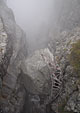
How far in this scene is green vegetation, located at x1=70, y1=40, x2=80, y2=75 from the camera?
19297mm

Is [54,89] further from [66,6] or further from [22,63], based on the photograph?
[66,6]

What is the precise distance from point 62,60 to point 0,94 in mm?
11754

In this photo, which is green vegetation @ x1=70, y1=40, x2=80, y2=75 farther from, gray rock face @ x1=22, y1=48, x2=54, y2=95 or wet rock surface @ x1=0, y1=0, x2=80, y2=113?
gray rock face @ x1=22, y1=48, x2=54, y2=95

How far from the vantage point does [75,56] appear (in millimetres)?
20625

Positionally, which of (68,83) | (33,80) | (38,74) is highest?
(38,74)

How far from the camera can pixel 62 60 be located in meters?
22.5

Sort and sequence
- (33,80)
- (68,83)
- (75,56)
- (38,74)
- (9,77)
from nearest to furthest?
(68,83) < (9,77) < (75,56) < (33,80) < (38,74)

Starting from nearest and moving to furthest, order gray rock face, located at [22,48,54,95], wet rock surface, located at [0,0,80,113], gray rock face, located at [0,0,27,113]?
gray rock face, located at [0,0,27,113] < wet rock surface, located at [0,0,80,113] < gray rock face, located at [22,48,54,95]

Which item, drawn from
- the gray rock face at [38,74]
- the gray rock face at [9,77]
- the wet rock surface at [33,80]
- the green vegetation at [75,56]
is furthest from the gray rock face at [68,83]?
the gray rock face at [9,77]

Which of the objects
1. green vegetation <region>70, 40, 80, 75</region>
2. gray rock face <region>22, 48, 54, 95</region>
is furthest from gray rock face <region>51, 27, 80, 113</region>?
gray rock face <region>22, 48, 54, 95</region>

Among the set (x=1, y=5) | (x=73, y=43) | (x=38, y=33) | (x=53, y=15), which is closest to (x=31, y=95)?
(x=73, y=43)

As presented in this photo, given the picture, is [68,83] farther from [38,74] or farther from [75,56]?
[38,74]

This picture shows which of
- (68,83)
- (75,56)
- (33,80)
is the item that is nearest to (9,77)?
(33,80)

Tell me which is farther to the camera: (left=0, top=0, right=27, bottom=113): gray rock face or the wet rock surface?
the wet rock surface
